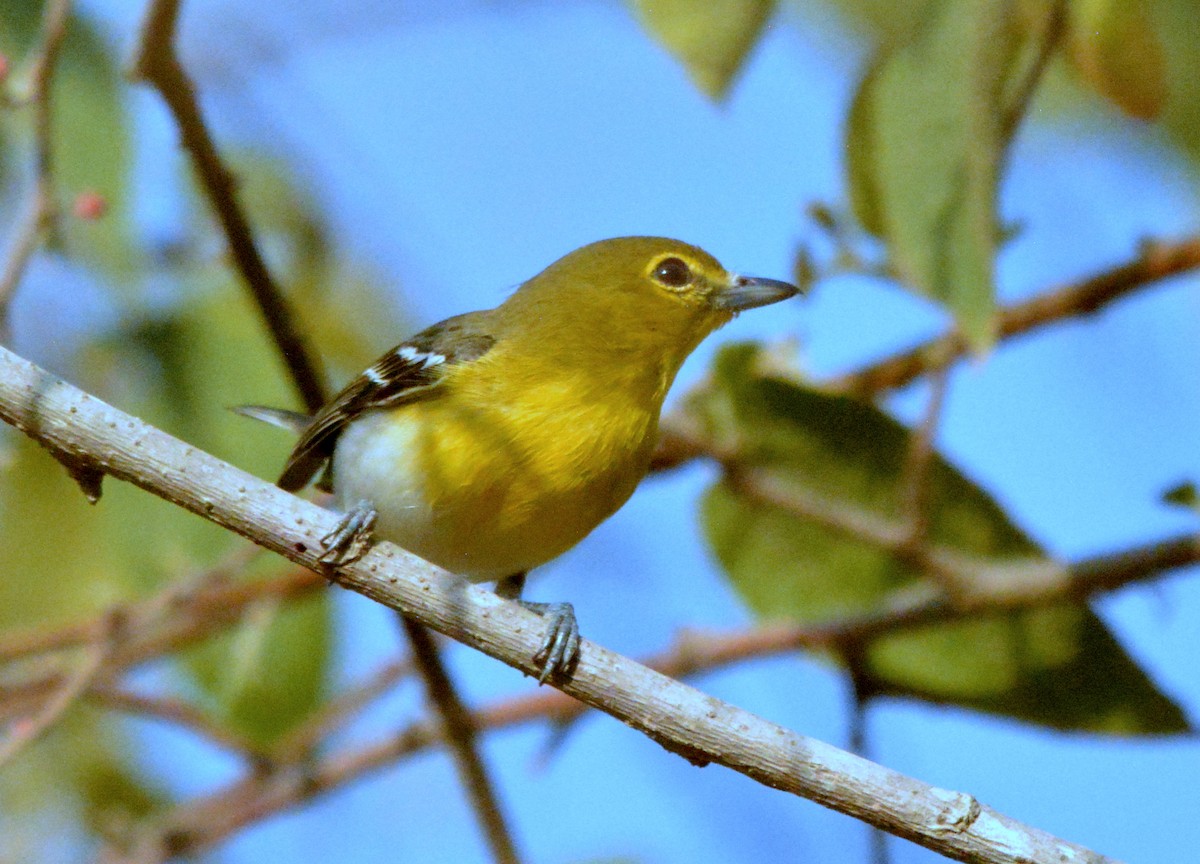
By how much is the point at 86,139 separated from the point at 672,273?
167cm

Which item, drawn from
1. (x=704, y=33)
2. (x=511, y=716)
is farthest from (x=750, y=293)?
(x=511, y=716)

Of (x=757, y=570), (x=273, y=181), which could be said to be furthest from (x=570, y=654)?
(x=273, y=181)

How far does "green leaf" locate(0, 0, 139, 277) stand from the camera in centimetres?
359

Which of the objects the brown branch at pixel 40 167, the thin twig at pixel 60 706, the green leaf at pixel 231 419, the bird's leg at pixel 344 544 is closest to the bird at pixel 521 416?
the green leaf at pixel 231 419

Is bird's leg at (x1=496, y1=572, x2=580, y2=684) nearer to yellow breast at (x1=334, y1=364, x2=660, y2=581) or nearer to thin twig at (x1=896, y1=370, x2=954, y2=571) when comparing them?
yellow breast at (x1=334, y1=364, x2=660, y2=581)

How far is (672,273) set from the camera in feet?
14.0

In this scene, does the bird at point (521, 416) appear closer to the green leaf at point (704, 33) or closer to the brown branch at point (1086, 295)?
the brown branch at point (1086, 295)

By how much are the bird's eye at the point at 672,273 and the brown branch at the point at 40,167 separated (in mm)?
1722

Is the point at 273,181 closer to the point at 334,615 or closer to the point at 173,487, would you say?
the point at 334,615

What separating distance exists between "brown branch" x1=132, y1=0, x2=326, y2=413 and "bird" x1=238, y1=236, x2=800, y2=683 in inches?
18.3

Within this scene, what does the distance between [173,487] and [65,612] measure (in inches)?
87.6

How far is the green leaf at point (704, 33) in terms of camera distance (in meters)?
2.98

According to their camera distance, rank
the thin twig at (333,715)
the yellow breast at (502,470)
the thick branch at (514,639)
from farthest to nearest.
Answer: the thin twig at (333,715)
the yellow breast at (502,470)
the thick branch at (514,639)

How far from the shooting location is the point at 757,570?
13.8ft
